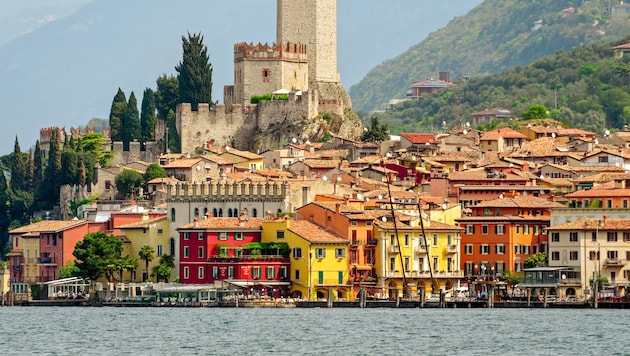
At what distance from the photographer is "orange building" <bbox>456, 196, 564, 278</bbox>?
9969cm

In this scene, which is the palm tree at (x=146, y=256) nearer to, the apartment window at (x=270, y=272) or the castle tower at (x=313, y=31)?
the apartment window at (x=270, y=272)

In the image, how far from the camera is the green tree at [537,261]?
319 feet

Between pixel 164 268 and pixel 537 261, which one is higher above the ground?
pixel 537 261

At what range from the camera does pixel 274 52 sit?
421 feet

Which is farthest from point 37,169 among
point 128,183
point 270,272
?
point 270,272

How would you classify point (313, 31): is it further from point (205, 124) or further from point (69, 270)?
point (69, 270)

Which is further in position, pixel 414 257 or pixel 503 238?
pixel 503 238

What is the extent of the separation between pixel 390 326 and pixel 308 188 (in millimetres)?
22057

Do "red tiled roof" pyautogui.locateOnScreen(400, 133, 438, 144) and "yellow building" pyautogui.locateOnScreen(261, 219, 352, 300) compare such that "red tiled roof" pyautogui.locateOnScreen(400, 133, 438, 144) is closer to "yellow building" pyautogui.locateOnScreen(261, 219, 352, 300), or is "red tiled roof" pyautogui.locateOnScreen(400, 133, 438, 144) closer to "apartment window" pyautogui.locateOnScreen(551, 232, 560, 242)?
"apartment window" pyautogui.locateOnScreen(551, 232, 560, 242)

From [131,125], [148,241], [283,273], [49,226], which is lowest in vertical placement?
[283,273]

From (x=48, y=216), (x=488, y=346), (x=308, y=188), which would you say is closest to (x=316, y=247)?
(x=308, y=188)

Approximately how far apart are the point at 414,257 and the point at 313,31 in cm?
3509

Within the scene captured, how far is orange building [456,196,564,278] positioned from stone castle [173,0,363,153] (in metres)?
27.0

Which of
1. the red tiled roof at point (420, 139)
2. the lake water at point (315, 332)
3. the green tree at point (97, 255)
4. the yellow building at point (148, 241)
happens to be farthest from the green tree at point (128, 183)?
the lake water at point (315, 332)
